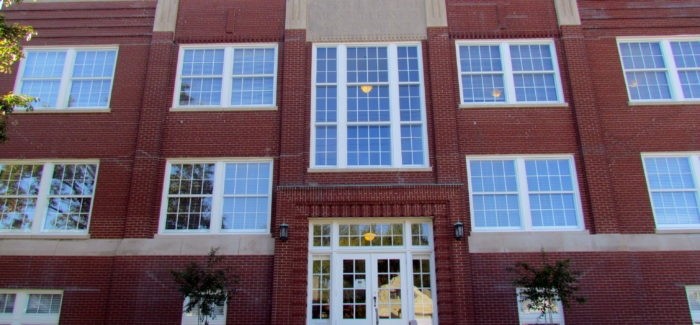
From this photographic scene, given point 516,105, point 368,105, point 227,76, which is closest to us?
point 516,105

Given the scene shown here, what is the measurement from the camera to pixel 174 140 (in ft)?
49.6

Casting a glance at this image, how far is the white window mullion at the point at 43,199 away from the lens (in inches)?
569

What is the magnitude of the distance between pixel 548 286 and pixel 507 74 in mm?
6423

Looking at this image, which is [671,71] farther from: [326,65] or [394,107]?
[326,65]

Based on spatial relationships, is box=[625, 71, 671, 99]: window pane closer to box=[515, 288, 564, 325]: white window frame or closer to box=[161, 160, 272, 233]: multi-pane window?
box=[515, 288, 564, 325]: white window frame

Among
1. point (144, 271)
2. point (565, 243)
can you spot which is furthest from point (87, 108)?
point (565, 243)

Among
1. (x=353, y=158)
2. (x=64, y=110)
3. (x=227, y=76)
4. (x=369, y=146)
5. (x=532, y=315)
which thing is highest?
(x=227, y=76)

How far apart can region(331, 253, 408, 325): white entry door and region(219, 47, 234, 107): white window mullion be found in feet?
18.5

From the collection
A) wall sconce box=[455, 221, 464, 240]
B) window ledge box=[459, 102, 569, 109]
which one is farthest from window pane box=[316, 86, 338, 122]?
wall sconce box=[455, 221, 464, 240]

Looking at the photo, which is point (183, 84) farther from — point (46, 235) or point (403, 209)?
point (403, 209)

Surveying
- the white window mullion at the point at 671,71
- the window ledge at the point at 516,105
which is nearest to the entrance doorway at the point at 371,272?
the window ledge at the point at 516,105

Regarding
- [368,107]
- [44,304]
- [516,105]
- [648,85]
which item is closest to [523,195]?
[516,105]

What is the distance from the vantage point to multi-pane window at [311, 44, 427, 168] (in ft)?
48.7

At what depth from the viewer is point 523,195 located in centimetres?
1431
